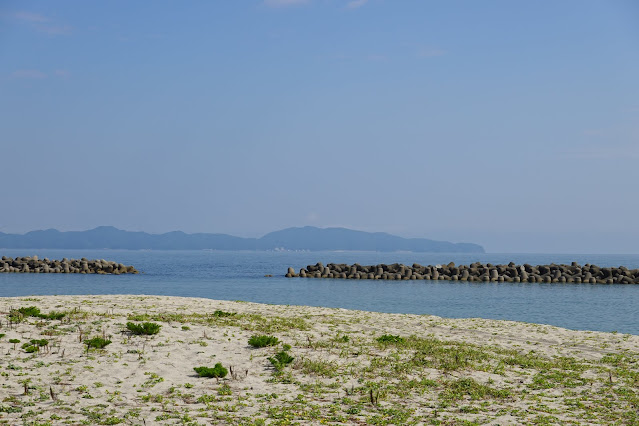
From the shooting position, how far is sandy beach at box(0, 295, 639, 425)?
1330 cm

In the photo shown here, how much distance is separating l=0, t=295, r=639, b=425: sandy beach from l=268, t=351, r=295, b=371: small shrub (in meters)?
0.10

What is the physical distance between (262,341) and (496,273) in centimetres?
6634

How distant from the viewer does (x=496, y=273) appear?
79.8 m

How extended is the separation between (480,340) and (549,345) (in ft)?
8.31

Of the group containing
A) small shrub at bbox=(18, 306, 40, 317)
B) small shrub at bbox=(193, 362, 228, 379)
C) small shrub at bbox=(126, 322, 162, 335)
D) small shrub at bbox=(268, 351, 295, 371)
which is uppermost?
small shrub at bbox=(18, 306, 40, 317)

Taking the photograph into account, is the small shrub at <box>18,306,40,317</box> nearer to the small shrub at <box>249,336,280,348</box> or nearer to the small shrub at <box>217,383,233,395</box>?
the small shrub at <box>249,336,280,348</box>

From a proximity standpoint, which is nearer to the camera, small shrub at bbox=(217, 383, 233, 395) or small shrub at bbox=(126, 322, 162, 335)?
small shrub at bbox=(217, 383, 233, 395)

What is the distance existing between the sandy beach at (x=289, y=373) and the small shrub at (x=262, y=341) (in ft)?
0.46

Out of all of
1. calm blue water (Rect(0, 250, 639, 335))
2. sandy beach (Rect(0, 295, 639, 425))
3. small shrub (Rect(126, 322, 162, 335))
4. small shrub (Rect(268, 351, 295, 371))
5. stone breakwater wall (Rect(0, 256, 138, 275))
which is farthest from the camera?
stone breakwater wall (Rect(0, 256, 138, 275))

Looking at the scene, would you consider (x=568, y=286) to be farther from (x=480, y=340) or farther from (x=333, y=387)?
(x=333, y=387)

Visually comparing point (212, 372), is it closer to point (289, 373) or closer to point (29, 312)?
point (289, 373)

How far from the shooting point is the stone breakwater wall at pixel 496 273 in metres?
77.4

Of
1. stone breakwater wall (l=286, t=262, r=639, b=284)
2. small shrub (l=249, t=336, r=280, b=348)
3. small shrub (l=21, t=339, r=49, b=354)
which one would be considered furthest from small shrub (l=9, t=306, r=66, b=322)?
stone breakwater wall (l=286, t=262, r=639, b=284)

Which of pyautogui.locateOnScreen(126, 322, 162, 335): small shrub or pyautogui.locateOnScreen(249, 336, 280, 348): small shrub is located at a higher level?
pyautogui.locateOnScreen(126, 322, 162, 335): small shrub
